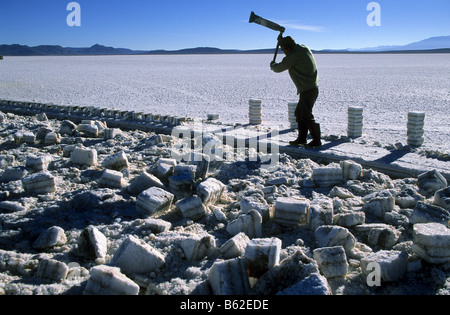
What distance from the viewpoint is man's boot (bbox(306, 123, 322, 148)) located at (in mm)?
6871

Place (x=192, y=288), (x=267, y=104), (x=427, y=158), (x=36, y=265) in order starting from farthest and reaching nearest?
1. (x=267, y=104)
2. (x=427, y=158)
3. (x=36, y=265)
4. (x=192, y=288)

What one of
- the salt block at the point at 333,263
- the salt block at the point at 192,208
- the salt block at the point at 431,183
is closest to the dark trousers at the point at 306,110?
the salt block at the point at 431,183

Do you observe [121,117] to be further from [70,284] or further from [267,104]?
[70,284]

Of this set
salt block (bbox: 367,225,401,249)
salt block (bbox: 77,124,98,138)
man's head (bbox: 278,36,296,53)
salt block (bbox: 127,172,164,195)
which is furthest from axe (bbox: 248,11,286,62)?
salt block (bbox: 367,225,401,249)

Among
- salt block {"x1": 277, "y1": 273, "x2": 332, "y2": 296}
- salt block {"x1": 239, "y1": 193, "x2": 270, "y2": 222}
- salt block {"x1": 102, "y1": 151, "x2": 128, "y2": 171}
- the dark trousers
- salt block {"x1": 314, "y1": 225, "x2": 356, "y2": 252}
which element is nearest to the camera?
salt block {"x1": 277, "y1": 273, "x2": 332, "y2": 296}

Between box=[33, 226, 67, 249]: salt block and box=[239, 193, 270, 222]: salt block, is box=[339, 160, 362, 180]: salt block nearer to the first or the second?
box=[239, 193, 270, 222]: salt block

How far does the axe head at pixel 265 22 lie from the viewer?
21.7 feet

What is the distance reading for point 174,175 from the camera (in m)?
5.22

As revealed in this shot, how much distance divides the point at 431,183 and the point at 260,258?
303cm

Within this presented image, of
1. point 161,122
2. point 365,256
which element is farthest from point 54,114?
point 365,256

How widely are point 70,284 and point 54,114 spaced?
9.08m

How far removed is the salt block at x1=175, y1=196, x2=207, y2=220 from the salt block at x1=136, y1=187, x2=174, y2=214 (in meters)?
0.21

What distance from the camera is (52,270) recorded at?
3.23 metres

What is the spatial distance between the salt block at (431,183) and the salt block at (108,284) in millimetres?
3755
